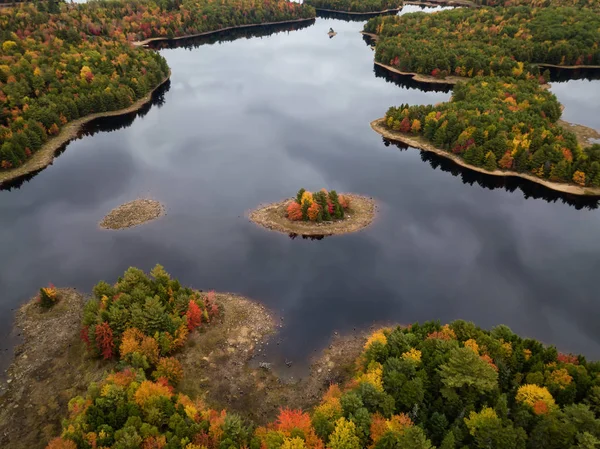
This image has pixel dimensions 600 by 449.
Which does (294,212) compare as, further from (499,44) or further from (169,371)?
(499,44)

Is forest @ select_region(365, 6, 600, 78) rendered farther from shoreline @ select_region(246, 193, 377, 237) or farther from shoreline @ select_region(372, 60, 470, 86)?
shoreline @ select_region(246, 193, 377, 237)

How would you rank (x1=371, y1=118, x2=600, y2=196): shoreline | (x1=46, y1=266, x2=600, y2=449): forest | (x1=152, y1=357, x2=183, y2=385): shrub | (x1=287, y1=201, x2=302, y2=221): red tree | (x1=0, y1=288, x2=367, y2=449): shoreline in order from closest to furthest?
(x1=46, y1=266, x2=600, y2=449): forest < (x1=0, y1=288, x2=367, y2=449): shoreline < (x1=152, y1=357, x2=183, y2=385): shrub < (x1=287, y1=201, x2=302, y2=221): red tree < (x1=371, y1=118, x2=600, y2=196): shoreline

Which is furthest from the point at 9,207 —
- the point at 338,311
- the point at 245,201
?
the point at 338,311

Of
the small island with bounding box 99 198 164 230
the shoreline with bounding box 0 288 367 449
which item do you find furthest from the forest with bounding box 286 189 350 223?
the small island with bounding box 99 198 164 230

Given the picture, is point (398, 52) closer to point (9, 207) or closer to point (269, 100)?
point (269, 100)

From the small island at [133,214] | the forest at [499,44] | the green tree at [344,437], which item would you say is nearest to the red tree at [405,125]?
the forest at [499,44]

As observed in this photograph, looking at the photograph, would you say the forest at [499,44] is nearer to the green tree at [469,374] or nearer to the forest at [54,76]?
the forest at [54,76]
